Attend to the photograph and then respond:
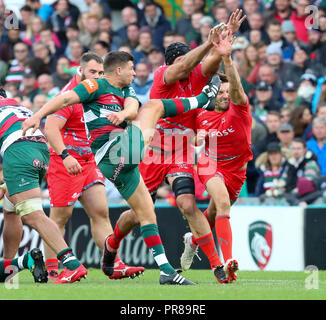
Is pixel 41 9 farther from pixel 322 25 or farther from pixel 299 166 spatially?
pixel 299 166

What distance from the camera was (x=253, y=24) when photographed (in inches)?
647

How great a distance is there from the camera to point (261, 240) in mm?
12555

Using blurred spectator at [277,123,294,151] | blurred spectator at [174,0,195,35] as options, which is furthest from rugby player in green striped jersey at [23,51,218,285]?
blurred spectator at [174,0,195,35]

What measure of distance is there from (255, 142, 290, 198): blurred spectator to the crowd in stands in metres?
0.02

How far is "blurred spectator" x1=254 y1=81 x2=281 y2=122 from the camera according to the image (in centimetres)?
1530

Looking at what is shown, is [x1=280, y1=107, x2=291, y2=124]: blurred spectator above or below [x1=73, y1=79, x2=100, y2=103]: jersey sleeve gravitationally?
above

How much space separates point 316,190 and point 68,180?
173 inches

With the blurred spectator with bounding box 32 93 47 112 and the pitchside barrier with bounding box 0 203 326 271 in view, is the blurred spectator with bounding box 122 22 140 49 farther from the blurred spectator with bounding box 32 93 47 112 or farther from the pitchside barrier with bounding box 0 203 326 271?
the pitchside barrier with bounding box 0 203 326 271

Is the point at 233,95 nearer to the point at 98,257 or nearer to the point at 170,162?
the point at 170,162

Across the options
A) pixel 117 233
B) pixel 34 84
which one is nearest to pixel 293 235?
pixel 117 233

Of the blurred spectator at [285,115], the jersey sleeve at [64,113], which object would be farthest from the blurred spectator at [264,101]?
the jersey sleeve at [64,113]

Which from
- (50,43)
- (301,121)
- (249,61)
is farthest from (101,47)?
(301,121)

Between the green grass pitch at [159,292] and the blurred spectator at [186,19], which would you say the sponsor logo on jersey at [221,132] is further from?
the blurred spectator at [186,19]

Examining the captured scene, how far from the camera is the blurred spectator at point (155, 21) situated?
706 inches
